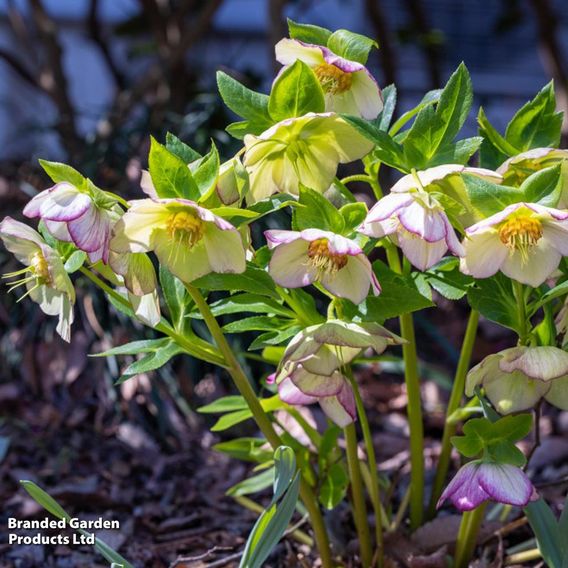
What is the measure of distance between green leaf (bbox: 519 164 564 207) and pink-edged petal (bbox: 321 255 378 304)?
15 cm

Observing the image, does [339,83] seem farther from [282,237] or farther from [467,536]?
[467,536]

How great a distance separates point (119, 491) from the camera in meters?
1.36

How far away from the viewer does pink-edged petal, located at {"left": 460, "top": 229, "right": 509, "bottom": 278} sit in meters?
0.68

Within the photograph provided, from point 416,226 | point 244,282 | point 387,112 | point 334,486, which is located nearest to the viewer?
point 416,226

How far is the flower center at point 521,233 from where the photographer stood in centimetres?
67


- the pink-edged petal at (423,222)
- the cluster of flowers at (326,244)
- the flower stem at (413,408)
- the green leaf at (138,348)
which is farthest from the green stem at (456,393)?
the green leaf at (138,348)

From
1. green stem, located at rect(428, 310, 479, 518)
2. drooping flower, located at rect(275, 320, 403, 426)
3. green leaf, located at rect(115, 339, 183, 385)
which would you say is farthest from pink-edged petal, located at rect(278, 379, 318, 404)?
green stem, located at rect(428, 310, 479, 518)

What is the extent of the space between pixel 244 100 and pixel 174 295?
21 centimetres

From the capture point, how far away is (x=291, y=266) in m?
0.68

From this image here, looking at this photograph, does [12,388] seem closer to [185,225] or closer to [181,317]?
[181,317]

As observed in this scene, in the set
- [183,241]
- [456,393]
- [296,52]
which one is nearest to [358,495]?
[456,393]

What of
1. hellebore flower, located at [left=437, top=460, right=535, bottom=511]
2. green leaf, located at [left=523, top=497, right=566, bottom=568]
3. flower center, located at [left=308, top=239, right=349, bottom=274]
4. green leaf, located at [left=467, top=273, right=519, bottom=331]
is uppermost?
flower center, located at [left=308, top=239, right=349, bottom=274]

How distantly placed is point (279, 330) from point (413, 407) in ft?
0.76

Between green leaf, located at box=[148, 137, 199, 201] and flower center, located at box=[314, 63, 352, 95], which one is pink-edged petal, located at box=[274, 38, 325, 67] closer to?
flower center, located at box=[314, 63, 352, 95]
